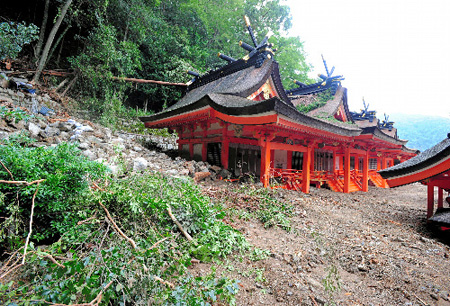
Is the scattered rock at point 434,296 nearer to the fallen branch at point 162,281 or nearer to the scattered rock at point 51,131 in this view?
the fallen branch at point 162,281

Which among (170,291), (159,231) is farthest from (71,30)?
(170,291)

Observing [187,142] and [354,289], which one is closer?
[354,289]

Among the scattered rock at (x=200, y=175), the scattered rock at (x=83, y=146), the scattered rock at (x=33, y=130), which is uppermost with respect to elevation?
the scattered rock at (x=33, y=130)

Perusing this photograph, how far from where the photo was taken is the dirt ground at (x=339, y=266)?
2.21 m

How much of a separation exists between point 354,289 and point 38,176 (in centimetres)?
368

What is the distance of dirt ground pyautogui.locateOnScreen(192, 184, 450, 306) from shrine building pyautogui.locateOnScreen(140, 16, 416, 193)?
2.27 meters

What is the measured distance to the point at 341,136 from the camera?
714cm

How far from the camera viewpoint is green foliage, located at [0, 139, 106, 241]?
2.19 metres

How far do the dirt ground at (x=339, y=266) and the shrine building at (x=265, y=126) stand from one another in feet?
7.43

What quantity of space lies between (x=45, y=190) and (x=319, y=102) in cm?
1138

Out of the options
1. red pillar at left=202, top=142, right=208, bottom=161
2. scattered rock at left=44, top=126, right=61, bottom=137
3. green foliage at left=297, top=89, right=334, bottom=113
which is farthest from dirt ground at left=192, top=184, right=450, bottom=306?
green foliage at left=297, top=89, right=334, bottom=113

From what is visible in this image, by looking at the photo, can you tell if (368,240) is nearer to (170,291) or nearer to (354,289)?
(354,289)

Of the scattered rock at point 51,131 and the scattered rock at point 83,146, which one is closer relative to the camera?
the scattered rock at point 83,146

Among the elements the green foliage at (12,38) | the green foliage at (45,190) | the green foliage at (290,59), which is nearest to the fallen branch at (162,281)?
the green foliage at (45,190)
